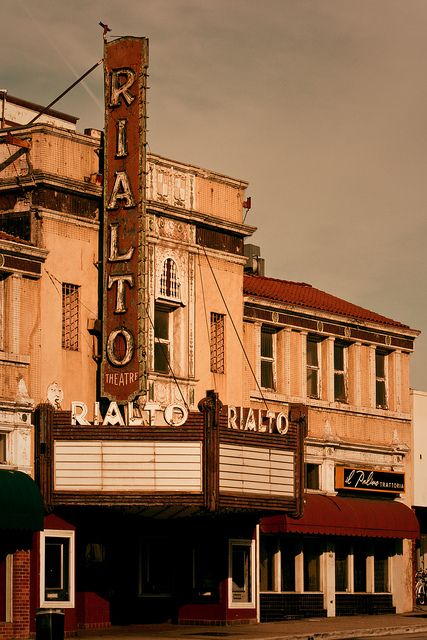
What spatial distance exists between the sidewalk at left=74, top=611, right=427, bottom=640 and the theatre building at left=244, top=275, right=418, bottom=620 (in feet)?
5.07

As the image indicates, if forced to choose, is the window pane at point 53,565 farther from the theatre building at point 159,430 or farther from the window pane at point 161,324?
the window pane at point 161,324

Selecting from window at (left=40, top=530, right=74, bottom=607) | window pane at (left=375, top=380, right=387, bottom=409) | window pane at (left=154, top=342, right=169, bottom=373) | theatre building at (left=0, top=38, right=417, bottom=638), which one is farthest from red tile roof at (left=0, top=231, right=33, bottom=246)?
window pane at (left=375, top=380, right=387, bottom=409)

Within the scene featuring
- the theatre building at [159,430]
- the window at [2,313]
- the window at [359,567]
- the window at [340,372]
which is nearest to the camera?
the theatre building at [159,430]

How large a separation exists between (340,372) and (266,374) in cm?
374

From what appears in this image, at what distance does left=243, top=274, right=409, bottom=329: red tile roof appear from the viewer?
4512 centimetres

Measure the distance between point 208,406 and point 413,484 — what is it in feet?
49.5

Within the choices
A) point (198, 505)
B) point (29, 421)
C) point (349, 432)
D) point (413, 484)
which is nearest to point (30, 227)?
point (29, 421)

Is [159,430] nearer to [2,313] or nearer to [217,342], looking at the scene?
[2,313]

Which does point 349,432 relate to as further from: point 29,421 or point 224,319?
point 29,421

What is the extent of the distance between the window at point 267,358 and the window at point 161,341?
5.00 m

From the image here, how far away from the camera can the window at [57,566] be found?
3612 centimetres

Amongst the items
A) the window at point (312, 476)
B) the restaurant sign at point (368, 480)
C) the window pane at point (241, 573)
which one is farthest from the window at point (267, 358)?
the window pane at point (241, 573)

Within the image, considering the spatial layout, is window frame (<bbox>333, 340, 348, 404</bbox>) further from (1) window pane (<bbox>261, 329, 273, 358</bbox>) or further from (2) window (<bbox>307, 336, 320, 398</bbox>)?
(1) window pane (<bbox>261, 329, 273, 358</bbox>)

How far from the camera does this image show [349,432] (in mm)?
47031
